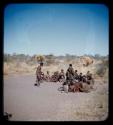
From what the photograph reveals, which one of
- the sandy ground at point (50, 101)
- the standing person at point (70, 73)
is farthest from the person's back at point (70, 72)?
the sandy ground at point (50, 101)

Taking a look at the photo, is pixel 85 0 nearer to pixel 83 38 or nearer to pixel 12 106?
pixel 83 38

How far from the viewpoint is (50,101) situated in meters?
2.26

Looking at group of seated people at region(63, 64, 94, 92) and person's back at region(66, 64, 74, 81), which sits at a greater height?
person's back at region(66, 64, 74, 81)

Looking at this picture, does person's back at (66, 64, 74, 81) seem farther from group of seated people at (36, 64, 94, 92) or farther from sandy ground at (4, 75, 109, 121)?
sandy ground at (4, 75, 109, 121)

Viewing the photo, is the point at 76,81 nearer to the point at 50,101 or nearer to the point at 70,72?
the point at 70,72

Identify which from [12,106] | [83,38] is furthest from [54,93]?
[83,38]

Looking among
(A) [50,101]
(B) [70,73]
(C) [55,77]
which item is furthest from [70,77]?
(A) [50,101]

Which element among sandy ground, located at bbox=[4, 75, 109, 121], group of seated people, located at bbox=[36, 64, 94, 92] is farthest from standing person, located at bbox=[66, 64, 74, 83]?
sandy ground, located at bbox=[4, 75, 109, 121]

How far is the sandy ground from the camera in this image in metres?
2.25

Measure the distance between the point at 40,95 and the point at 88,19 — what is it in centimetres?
87

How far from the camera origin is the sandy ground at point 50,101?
7.38 feet

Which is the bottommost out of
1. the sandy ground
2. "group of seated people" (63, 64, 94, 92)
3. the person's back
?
the sandy ground

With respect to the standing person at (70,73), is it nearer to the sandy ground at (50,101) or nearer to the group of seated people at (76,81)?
the group of seated people at (76,81)

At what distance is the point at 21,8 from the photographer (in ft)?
7.35
